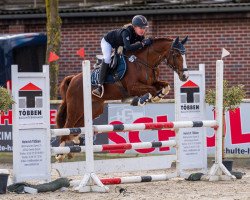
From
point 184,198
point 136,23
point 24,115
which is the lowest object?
point 184,198

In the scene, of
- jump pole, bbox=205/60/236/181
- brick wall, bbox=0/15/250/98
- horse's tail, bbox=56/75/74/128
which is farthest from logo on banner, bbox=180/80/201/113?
brick wall, bbox=0/15/250/98

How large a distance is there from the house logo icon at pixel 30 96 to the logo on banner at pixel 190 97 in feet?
7.76

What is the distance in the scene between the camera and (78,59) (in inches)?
885

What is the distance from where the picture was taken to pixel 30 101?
12.0m

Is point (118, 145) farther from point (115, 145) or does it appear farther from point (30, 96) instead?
point (30, 96)

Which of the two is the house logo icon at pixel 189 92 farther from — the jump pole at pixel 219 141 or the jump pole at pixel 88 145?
the jump pole at pixel 88 145

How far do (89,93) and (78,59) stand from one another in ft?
34.4

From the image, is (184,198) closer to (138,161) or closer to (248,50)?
(138,161)

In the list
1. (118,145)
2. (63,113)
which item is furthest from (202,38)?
(118,145)

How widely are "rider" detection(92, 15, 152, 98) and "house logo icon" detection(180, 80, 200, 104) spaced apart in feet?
2.60

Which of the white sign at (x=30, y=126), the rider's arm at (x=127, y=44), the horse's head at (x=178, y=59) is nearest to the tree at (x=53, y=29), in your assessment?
the rider's arm at (x=127, y=44)

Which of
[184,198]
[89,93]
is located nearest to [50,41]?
[89,93]

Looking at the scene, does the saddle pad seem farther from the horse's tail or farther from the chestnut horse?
the horse's tail

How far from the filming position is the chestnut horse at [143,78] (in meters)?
13.2
